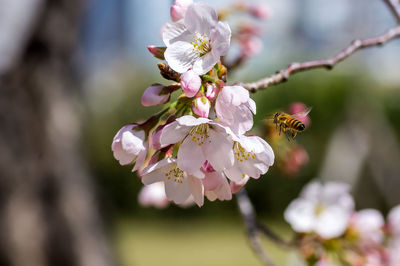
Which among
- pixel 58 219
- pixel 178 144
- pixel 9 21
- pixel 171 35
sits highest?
pixel 9 21

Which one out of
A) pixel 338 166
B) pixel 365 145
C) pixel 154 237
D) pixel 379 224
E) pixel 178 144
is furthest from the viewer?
pixel 154 237

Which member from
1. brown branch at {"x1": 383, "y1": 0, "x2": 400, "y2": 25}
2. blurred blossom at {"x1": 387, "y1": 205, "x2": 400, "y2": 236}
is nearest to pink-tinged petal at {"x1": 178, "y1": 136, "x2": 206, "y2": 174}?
brown branch at {"x1": 383, "y1": 0, "x2": 400, "y2": 25}

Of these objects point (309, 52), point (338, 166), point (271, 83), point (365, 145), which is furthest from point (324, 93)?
point (271, 83)

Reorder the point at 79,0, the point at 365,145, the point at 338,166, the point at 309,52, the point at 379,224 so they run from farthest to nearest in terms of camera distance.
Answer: the point at 309,52 → the point at 338,166 → the point at 365,145 → the point at 79,0 → the point at 379,224

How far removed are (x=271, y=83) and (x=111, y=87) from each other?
963 cm

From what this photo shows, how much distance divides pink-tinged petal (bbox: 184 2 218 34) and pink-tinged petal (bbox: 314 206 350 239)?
2.81 feet

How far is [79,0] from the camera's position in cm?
383

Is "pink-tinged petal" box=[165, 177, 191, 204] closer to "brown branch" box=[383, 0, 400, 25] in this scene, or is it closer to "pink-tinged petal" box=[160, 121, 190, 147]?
"pink-tinged petal" box=[160, 121, 190, 147]

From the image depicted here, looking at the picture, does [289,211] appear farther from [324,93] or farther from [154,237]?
[154,237]

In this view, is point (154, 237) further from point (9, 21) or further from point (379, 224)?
point (379, 224)

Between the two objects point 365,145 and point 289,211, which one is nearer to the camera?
point 289,211

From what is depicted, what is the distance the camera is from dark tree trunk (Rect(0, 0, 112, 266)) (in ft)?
10.4

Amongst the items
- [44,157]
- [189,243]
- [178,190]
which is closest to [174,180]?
[178,190]

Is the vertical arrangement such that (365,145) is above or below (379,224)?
below
